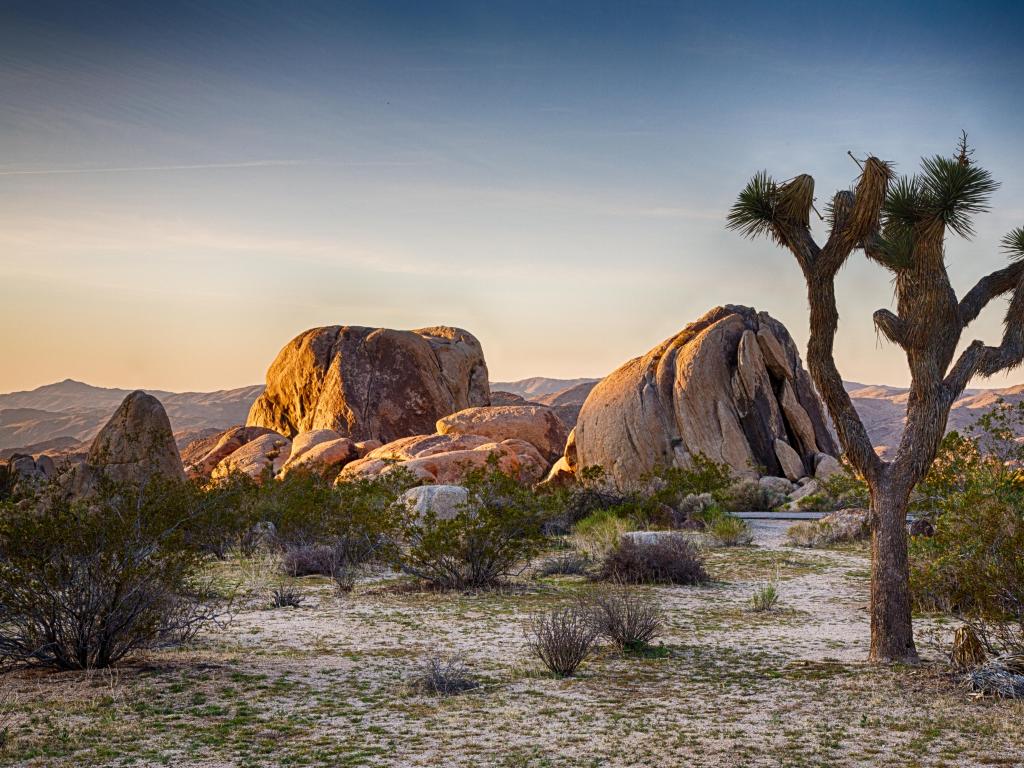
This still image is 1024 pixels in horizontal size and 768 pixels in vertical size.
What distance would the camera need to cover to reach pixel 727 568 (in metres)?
17.2

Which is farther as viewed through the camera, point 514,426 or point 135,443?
point 514,426

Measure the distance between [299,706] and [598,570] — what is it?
8.81m

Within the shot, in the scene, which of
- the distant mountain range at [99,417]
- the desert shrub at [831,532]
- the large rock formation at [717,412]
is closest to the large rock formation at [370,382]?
the large rock formation at [717,412]

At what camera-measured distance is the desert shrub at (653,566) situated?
15.2 metres

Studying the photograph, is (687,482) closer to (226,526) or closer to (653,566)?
(653,566)

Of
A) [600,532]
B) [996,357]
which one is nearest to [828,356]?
[996,357]

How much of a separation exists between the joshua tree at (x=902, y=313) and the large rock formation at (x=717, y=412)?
25.1m

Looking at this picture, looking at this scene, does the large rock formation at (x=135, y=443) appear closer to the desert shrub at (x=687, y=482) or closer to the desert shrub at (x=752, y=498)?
the desert shrub at (x=687, y=482)

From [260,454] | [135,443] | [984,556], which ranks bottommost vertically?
[260,454]

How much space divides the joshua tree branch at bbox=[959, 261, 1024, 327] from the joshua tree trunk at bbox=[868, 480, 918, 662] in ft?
6.03

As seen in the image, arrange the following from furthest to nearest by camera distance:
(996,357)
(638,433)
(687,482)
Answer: (638,433) < (687,482) < (996,357)

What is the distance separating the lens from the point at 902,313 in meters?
9.59

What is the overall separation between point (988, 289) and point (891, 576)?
2949 mm

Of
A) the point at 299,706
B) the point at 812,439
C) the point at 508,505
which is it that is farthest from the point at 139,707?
the point at 812,439
